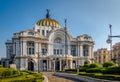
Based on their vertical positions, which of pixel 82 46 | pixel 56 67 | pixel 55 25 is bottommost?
pixel 56 67

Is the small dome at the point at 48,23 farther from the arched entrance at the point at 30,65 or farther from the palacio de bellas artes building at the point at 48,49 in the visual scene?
the arched entrance at the point at 30,65

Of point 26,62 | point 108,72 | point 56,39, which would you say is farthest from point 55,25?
point 108,72

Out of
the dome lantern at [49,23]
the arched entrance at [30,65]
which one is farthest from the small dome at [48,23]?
the arched entrance at [30,65]

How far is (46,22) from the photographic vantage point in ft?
286

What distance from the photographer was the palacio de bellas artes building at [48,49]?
70688 millimetres

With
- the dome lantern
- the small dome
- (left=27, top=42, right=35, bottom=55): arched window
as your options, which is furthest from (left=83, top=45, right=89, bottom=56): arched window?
(left=27, top=42, right=35, bottom=55): arched window

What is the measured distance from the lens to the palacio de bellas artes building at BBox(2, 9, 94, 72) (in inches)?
2783

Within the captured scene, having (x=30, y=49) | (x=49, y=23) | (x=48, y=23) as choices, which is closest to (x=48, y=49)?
(x=30, y=49)

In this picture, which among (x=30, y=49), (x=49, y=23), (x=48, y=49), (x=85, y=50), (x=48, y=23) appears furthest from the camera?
(x=49, y=23)

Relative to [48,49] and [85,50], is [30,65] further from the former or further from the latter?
[85,50]

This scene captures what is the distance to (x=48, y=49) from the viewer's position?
249ft

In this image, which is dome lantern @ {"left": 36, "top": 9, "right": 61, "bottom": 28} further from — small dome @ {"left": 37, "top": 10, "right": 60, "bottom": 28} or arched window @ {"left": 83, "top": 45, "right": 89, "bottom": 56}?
arched window @ {"left": 83, "top": 45, "right": 89, "bottom": 56}

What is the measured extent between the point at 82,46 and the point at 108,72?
4948 cm

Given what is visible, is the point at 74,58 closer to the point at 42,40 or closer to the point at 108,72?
the point at 42,40
